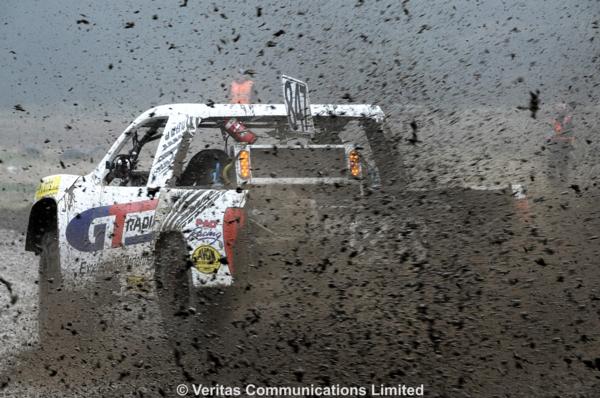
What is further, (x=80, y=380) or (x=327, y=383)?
(x=80, y=380)

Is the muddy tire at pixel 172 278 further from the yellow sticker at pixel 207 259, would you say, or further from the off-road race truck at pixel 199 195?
the yellow sticker at pixel 207 259

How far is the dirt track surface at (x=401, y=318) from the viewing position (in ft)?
12.7

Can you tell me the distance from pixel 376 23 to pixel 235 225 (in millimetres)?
2708

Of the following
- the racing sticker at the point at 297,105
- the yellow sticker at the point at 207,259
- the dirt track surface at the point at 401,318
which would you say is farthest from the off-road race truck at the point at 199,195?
the dirt track surface at the point at 401,318

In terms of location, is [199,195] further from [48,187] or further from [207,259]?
[48,187]

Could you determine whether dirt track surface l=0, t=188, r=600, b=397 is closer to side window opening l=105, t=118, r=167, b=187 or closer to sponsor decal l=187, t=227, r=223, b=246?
sponsor decal l=187, t=227, r=223, b=246

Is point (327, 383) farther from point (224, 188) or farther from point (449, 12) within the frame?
point (449, 12)

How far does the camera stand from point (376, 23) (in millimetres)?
6758

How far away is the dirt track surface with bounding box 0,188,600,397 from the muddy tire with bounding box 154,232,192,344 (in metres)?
0.11

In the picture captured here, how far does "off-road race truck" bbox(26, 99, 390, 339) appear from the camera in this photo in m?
4.95

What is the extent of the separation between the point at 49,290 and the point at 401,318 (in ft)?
10.00

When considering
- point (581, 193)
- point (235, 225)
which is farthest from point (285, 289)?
point (581, 193)

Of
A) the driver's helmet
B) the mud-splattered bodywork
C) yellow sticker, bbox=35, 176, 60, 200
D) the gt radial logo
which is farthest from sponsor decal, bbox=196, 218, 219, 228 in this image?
yellow sticker, bbox=35, 176, 60, 200

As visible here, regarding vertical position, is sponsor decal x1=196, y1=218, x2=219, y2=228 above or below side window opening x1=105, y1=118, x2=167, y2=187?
below
